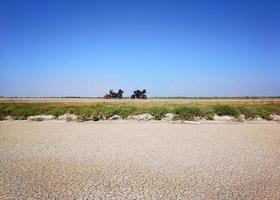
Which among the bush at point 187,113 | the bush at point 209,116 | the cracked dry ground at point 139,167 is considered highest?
the bush at point 187,113

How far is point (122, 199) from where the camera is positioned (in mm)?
5664

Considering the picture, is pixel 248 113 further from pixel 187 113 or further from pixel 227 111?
pixel 187 113

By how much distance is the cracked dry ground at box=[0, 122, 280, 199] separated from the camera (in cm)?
606

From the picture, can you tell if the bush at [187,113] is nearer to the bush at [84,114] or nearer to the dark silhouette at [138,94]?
the bush at [84,114]

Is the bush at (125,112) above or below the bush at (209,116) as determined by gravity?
above

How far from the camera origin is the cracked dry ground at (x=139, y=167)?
6059mm

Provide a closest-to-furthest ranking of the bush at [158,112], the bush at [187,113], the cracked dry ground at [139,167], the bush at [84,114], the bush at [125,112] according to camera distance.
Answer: the cracked dry ground at [139,167] < the bush at [84,114] < the bush at [187,113] < the bush at [158,112] < the bush at [125,112]

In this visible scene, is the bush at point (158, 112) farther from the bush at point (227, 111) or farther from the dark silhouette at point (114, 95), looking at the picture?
the dark silhouette at point (114, 95)

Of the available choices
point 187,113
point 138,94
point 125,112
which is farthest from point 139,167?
point 138,94

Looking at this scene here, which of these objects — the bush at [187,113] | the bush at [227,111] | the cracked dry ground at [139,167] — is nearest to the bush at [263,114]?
the bush at [227,111]

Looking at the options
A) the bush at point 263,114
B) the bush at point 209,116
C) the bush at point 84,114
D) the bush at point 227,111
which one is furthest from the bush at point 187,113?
the bush at point 84,114

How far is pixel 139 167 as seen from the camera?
7.89 metres

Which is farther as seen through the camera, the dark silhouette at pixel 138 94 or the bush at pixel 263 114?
the dark silhouette at pixel 138 94

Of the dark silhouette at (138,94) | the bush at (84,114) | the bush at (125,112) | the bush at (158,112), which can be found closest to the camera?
the bush at (84,114)
